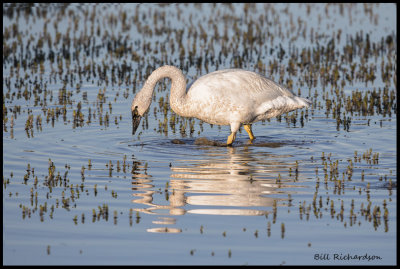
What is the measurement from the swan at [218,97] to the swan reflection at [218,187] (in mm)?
601

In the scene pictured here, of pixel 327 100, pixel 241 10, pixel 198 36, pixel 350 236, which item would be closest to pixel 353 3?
pixel 241 10

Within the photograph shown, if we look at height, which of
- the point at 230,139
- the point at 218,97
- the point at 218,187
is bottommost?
the point at 218,187

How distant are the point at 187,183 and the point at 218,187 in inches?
17.0

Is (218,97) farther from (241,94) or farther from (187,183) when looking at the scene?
(187,183)

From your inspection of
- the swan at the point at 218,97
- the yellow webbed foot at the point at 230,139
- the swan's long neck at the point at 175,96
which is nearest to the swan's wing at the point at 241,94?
the swan at the point at 218,97

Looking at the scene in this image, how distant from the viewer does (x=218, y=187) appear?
9.63 metres

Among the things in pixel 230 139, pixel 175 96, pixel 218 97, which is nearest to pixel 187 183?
pixel 218 97

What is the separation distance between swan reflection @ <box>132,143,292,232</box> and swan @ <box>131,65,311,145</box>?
1.97 feet

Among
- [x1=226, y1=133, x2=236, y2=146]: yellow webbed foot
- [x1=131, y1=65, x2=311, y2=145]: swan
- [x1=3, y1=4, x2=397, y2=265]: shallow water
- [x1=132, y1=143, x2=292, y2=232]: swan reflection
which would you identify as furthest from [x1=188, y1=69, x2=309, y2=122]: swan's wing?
[x1=132, y1=143, x2=292, y2=232]: swan reflection

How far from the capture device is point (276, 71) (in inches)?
744

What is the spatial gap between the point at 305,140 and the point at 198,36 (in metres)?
11.5

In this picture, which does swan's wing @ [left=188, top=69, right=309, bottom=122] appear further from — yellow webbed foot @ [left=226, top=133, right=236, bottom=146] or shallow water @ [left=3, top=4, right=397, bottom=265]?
shallow water @ [left=3, top=4, right=397, bottom=265]

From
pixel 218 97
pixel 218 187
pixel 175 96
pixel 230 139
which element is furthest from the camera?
pixel 230 139

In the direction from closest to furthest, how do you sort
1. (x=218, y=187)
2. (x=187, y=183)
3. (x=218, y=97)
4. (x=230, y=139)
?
(x=218, y=187)
(x=187, y=183)
(x=218, y=97)
(x=230, y=139)
